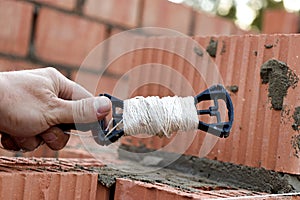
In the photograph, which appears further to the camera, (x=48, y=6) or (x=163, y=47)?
(x=48, y=6)

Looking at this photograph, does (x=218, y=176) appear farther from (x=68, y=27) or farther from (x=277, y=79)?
(x=68, y=27)

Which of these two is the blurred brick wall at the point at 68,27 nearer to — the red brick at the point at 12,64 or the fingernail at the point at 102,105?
the red brick at the point at 12,64

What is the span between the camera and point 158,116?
1681mm

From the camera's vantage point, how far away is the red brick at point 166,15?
4.08 m

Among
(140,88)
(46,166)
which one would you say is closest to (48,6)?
(140,88)

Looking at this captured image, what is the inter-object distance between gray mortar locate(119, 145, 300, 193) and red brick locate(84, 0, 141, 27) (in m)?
1.74

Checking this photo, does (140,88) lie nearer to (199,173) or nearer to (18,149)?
(199,173)

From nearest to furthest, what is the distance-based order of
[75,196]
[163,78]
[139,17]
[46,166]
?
1. [75,196]
2. [46,166]
3. [163,78]
4. [139,17]

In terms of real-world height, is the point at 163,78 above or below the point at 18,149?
above

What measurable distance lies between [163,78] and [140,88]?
0.49 ft

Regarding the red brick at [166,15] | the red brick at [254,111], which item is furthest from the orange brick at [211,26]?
the red brick at [254,111]

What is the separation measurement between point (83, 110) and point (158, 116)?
22 cm

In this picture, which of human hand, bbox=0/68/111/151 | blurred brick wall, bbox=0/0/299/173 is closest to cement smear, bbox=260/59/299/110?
human hand, bbox=0/68/111/151

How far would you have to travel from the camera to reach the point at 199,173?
2.07 meters
